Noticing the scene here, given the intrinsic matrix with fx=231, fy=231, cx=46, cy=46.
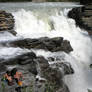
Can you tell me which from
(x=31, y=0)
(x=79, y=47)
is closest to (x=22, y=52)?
(x=79, y=47)

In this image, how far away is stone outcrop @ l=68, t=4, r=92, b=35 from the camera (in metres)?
20.8

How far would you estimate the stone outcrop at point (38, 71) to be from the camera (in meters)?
8.58

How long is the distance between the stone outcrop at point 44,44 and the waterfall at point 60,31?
640mm

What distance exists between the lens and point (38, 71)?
9.36m

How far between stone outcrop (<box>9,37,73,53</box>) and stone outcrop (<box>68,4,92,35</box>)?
801 cm

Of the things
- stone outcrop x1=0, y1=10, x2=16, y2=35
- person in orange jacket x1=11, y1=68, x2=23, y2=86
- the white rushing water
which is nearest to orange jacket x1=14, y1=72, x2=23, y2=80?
person in orange jacket x1=11, y1=68, x2=23, y2=86

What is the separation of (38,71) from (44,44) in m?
3.00

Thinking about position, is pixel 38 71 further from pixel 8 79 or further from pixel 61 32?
pixel 61 32

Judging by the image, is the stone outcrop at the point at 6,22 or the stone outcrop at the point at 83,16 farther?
the stone outcrop at the point at 83,16

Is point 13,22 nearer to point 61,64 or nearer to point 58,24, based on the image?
point 58,24

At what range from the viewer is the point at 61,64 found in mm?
10805


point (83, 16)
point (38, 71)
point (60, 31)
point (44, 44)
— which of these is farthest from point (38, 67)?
point (83, 16)

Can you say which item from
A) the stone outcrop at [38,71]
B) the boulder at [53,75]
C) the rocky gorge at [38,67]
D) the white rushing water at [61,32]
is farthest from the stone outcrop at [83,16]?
the boulder at [53,75]

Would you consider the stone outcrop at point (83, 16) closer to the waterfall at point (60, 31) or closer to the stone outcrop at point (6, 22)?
the waterfall at point (60, 31)
